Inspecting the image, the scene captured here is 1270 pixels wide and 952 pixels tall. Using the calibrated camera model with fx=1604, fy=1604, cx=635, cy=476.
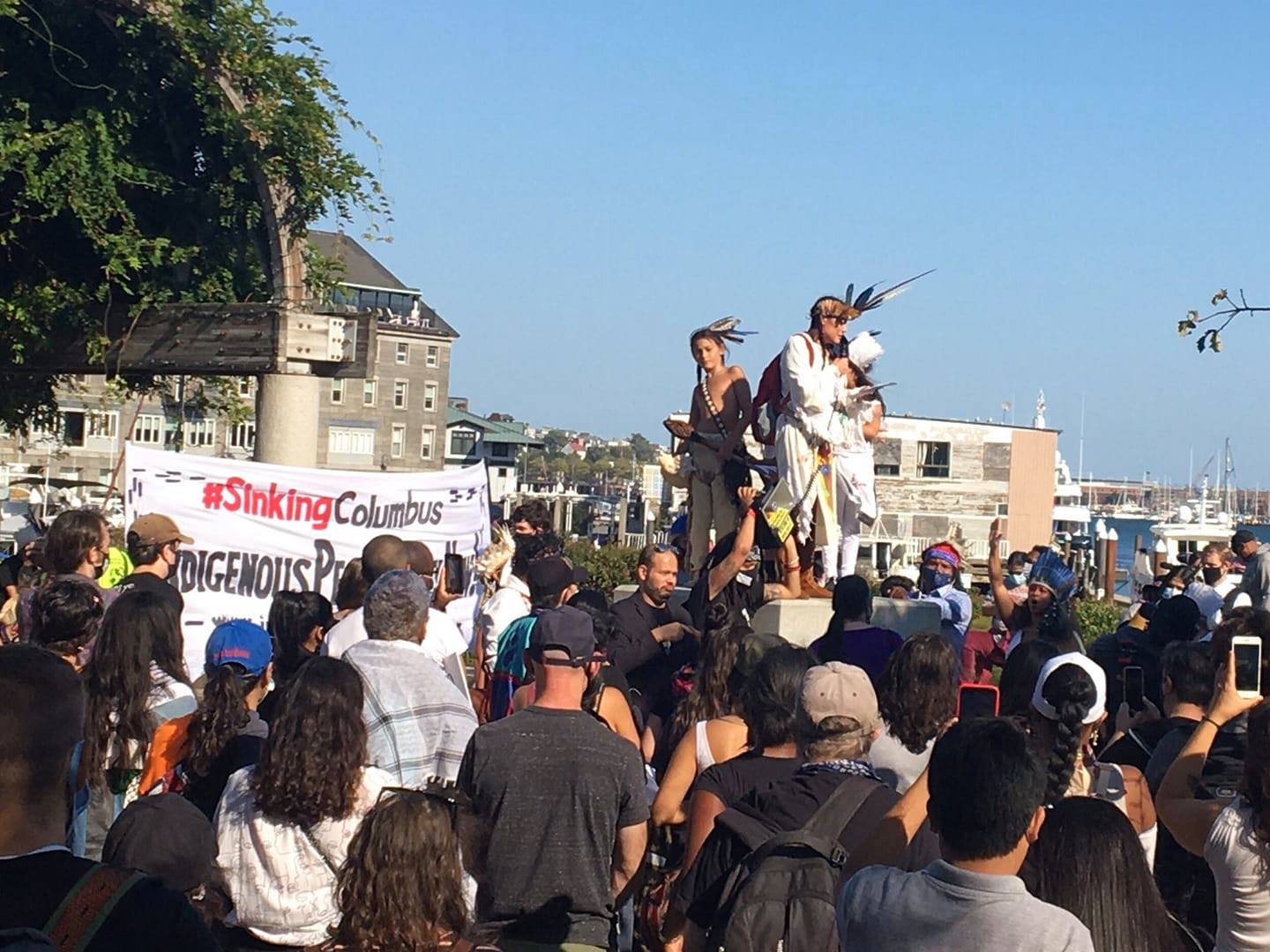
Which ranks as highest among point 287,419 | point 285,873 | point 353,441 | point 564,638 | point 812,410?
point 353,441

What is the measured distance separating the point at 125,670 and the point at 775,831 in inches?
92.1

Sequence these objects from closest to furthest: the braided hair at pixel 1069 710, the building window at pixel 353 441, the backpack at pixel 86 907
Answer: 1. the backpack at pixel 86 907
2. the braided hair at pixel 1069 710
3. the building window at pixel 353 441

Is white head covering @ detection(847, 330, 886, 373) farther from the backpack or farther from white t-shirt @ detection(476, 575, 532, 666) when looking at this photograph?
the backpack

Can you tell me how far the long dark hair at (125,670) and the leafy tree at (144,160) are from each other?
221 inches

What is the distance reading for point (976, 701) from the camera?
554cm

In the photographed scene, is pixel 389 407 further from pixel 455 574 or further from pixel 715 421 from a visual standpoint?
pixel 455 574

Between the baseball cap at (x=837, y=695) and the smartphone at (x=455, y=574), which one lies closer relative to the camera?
the baseball cap at (x=837, y=695)

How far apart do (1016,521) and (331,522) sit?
7012 cm

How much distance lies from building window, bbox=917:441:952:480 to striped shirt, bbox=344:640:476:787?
71515mm

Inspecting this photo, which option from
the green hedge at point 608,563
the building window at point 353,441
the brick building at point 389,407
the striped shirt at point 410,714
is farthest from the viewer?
the building window at point 353,441

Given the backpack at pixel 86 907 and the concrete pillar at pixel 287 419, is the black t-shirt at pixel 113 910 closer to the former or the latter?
the backpack at pixel 86 907

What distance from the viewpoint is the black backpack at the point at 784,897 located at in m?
3.93

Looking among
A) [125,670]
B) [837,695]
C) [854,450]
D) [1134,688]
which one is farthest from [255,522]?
[837,695]

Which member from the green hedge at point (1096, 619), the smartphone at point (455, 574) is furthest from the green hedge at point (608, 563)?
the smartphone at point (455, 574)
